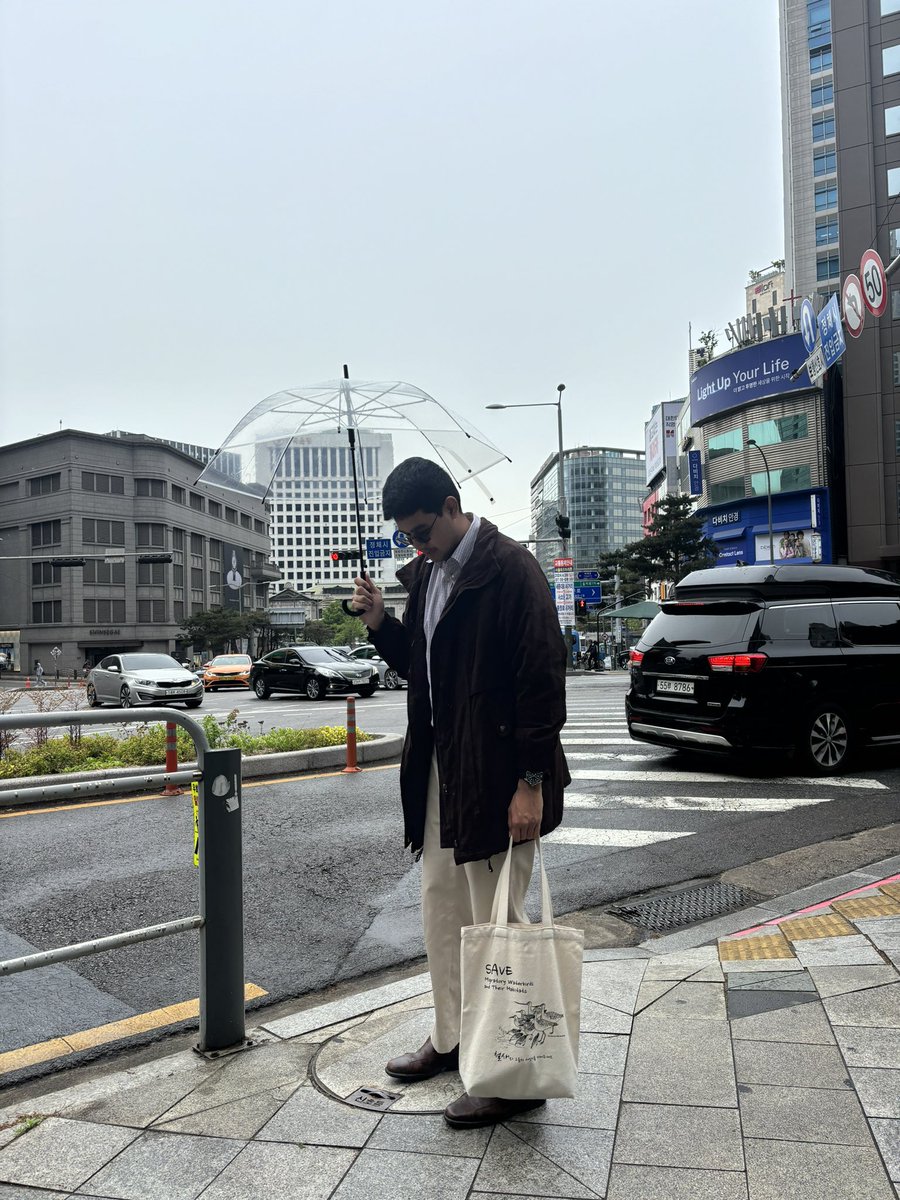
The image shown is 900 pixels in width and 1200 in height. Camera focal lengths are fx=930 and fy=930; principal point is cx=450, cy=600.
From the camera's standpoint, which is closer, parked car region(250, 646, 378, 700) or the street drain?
the street drain

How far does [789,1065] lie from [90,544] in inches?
3228

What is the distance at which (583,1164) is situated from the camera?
231cm

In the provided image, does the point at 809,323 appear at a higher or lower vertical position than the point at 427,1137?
higher

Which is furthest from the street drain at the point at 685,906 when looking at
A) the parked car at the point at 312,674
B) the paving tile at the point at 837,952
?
the parked car at the point at 312,674

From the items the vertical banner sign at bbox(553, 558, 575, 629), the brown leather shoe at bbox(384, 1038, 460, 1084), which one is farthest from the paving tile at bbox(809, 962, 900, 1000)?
the vertical banner sign at bbox(553, 558, 575, 629)

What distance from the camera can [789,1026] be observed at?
3.07m

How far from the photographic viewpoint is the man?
8.63 ft

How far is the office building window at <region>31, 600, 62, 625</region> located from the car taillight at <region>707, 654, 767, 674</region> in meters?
78.1

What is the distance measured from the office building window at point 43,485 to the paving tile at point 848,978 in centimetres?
8446

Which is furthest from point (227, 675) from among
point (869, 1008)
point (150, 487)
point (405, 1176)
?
point (150, 487)

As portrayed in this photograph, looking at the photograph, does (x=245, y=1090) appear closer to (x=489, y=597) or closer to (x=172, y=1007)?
(x=172, y=1007)

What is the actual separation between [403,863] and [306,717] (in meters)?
11.1

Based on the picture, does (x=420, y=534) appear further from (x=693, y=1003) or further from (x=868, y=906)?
(x=868, y=906)

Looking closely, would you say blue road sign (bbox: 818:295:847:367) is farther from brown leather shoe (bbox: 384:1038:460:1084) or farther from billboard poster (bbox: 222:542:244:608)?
billboard poster (bbox: 222:542:244:608)
